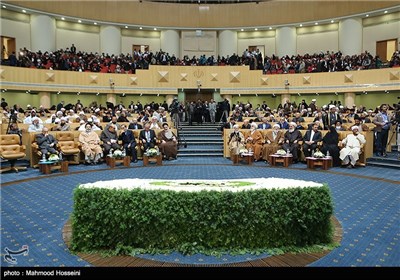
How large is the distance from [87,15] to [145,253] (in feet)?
75.5

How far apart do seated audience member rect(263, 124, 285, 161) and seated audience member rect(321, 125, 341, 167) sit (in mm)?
1376

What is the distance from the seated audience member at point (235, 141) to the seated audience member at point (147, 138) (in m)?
2.65

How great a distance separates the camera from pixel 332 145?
10.6 m

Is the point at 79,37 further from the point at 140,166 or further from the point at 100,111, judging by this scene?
the point at 140,166

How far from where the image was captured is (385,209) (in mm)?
5555

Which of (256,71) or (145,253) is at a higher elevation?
(256,71)

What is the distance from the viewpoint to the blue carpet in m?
3.68

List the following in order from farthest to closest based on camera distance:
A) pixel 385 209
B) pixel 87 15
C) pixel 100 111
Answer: pixel 87 15
pixel 100 111
pixel 385 209

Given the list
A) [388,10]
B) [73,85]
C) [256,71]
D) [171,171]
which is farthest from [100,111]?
[388,10]

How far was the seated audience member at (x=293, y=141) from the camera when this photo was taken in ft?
36.6

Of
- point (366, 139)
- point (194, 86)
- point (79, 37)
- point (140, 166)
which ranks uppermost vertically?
point (79, 37)

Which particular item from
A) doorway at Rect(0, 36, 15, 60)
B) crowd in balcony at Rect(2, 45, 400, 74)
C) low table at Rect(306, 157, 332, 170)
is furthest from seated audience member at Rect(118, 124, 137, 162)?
doorway at Rect(0, 36, 15, 60)

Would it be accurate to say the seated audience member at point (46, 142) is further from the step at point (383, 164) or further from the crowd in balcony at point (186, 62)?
the crowd in balcony at point (186, 62)

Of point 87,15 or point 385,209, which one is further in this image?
point 87,15
